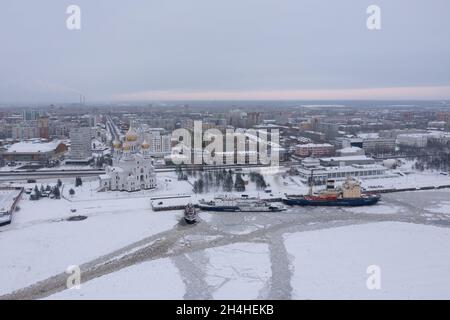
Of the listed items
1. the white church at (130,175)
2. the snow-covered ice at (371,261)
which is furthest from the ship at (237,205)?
the white church at (130,175)

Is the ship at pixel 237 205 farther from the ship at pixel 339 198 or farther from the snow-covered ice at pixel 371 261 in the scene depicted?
the snow-covered ice at pixel 371 261

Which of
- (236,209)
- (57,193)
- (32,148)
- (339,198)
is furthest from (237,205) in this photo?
(32,148)

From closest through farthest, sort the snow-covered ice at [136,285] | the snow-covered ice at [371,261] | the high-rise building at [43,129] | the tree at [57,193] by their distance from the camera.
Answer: the snow-covered ice at [136,285] → the snow-covered ice at [371,261] → the tree at [57,193] → the high-rise building at [43,129]

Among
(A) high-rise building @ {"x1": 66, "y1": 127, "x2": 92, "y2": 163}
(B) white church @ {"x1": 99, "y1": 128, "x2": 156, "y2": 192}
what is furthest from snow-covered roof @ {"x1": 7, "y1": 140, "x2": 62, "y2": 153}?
(B) white church @ {"x1": 99, "y1": 128, "x2": 156, "y2": 192}
